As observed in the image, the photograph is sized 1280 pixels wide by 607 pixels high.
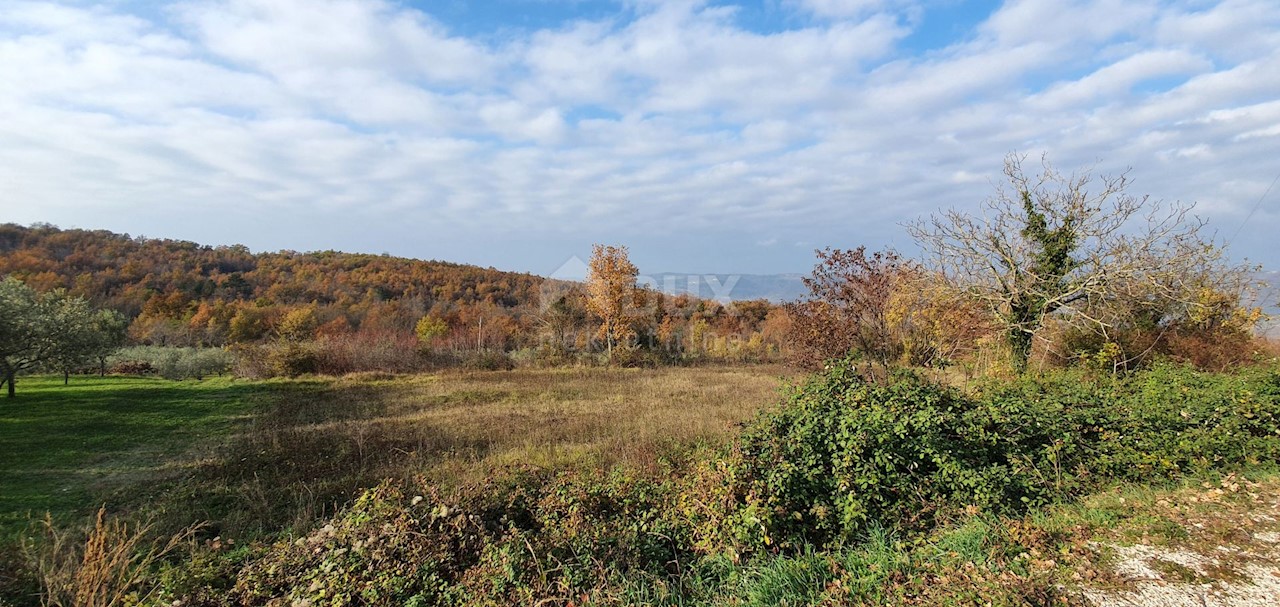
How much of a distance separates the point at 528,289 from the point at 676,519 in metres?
54.7

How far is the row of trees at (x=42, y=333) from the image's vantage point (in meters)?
12.8

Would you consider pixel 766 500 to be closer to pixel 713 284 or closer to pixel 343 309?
pixel 713 284

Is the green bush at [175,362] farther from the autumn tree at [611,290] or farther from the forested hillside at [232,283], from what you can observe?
the autumn tree at [611,290]

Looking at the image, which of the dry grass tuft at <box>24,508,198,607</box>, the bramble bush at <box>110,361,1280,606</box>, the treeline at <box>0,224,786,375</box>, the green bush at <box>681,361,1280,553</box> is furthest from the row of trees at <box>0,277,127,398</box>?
the green bush at <box>681,361,1280,553</box>

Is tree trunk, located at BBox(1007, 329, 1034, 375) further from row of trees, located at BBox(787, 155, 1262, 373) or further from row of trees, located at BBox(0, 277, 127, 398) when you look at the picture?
row of trees, located at BBox(0, 277, 127, 398)

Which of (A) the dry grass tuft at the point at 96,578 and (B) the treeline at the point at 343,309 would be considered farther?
(B) the treeline at the point at 343,309

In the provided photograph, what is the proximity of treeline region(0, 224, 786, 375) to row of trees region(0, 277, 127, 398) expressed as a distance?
618 centimetres

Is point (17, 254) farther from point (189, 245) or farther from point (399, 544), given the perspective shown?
point (399, 544)

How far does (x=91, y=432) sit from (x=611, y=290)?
783 inches

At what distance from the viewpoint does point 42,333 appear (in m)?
13.6

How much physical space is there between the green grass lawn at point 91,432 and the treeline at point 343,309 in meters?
5.39

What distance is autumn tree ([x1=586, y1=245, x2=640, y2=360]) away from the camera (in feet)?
91.6

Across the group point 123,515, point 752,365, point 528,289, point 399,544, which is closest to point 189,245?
point 528,289

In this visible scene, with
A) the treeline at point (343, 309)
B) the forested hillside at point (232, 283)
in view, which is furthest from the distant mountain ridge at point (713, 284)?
the forested hillside at point (232, 283)
